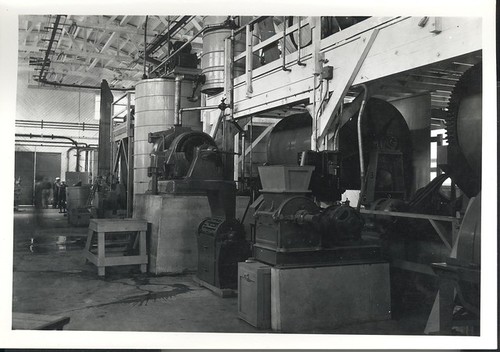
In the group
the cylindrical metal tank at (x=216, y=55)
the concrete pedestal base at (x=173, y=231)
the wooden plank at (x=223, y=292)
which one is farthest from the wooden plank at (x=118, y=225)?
the cylindrical metal tank at (x=216, y=55)

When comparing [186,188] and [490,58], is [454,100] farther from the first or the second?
[186,188]

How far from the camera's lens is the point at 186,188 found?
5164 mm

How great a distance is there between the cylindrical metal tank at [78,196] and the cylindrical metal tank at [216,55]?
5.90 m

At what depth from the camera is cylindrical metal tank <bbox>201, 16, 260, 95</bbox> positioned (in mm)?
6703

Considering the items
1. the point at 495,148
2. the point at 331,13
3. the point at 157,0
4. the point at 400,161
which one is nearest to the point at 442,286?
the point at 495,148

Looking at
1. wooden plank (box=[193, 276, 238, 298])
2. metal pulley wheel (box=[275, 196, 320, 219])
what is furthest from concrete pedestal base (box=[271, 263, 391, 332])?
wooden plank (box=[193, 276, 238, 298])

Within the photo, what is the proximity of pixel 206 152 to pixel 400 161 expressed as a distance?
6.82 ft

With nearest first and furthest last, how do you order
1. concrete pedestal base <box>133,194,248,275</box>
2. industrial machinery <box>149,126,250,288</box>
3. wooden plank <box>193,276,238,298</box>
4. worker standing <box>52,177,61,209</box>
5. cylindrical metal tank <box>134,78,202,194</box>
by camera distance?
wooden plank <box>193,276,238,298</box> → industrial machinery <box>149,126,250,288</box> → concrete pedestal base <box>133,194,248,275</box> → cylindrical metal tank <box>134,78,202,194</box> → worker standing <box>52,177,61,209</box>

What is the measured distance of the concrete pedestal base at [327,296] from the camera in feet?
12.0

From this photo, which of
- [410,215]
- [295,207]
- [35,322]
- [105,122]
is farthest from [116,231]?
[105,122]

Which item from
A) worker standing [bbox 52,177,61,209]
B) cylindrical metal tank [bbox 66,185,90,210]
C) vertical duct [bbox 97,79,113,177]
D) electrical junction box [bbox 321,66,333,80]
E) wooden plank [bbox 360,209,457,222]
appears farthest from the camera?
worker standing [bbox 52,177,61,209]

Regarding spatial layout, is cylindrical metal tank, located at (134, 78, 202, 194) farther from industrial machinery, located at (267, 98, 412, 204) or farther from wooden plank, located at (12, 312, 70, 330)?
wooden plank, located at (12, 312, 70, 330)

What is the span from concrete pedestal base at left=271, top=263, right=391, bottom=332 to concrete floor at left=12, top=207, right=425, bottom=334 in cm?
12

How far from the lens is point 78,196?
1160cm
